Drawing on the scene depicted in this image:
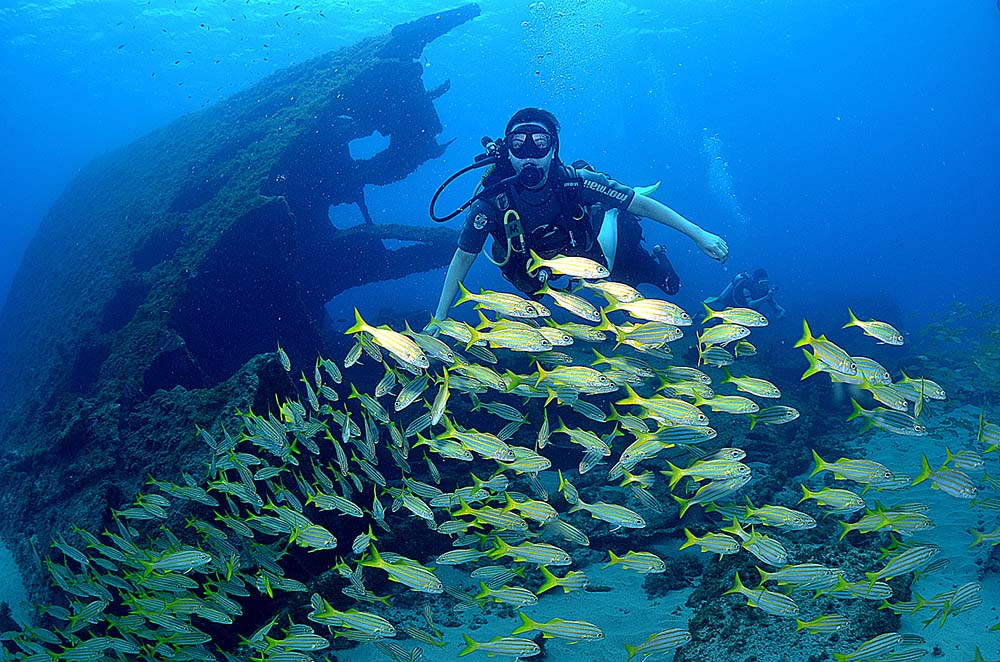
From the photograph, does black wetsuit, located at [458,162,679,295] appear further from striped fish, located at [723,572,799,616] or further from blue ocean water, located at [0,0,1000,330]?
blue ocean water, located at [0,0,1000,330]

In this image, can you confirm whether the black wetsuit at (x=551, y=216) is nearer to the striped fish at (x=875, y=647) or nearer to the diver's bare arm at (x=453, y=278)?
the diver's bare arm at (x=453, y=278)

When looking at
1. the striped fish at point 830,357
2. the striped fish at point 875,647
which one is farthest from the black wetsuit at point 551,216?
the striped fish at point 875,647

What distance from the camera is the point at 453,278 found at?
5.39 meters

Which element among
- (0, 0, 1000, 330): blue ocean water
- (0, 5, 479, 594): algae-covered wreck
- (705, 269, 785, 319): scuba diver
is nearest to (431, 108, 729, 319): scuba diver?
(0, 5, 479, 594): algae-covered wreck

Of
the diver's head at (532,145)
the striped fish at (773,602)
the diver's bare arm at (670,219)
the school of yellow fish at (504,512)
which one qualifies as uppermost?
the diver's head at (532,145)

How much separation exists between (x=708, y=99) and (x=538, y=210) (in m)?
121

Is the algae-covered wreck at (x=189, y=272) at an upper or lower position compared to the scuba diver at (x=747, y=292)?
upper

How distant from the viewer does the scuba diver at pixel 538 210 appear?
16.5ft

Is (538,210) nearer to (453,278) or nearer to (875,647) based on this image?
(453,278)

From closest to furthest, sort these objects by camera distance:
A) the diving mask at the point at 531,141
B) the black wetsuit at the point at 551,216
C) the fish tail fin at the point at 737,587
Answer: the fish tail fin at the point at 737,587 → the diving mask at the point at 531,141 → the black wetsuit at the point at 551,216

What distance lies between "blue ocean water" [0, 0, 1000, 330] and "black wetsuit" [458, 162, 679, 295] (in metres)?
22.6

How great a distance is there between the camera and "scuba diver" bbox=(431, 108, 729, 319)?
5.02 metres

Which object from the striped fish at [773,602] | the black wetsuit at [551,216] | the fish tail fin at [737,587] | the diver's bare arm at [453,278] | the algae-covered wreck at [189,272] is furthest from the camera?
the algae-covered wreck at [189,272]

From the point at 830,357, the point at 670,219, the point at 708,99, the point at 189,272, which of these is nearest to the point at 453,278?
the point at 670,219
